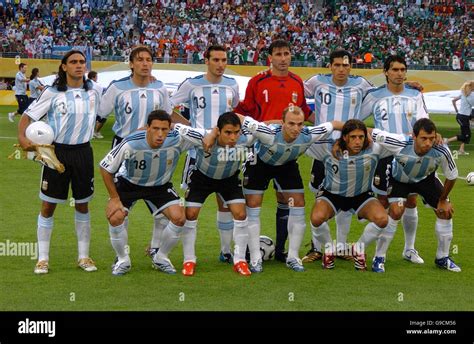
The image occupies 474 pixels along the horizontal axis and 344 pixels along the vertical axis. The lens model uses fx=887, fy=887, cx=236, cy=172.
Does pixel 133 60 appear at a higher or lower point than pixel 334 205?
higher

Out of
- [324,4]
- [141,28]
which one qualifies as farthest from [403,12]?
[141,28]

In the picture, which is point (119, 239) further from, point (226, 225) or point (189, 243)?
point (226, 225)

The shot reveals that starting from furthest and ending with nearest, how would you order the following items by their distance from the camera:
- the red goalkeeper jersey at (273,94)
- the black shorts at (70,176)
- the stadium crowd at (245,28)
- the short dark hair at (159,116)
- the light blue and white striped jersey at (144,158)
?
the stadium crowd at (245,28) → the red goalkeeper jersey at (273,94) → the black shorts at (70,176) → the light blue and white striped jersey at (144,158) → the short dark hair at (159,116)

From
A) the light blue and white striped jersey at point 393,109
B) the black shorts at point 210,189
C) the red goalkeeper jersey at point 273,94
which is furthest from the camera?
the light blue and white striped jersey at point 393,109

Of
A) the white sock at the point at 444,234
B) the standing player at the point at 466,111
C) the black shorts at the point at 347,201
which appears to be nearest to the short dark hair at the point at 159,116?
the black shorts at the point at 347,201

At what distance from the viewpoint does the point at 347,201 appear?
9.01 m

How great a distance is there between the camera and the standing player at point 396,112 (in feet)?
30.6

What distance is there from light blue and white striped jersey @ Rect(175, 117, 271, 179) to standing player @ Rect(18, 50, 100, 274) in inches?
38.1

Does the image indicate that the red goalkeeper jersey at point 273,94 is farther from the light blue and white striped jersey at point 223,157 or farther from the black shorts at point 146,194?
the black shorts at point 146,194

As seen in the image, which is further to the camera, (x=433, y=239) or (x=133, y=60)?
(x=433, y=239)

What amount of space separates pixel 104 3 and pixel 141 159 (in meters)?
33.8

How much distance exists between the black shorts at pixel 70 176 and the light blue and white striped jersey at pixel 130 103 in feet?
2.05

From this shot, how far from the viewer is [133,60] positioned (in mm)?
9047

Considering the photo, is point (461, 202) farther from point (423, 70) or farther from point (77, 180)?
point (423, 70)
